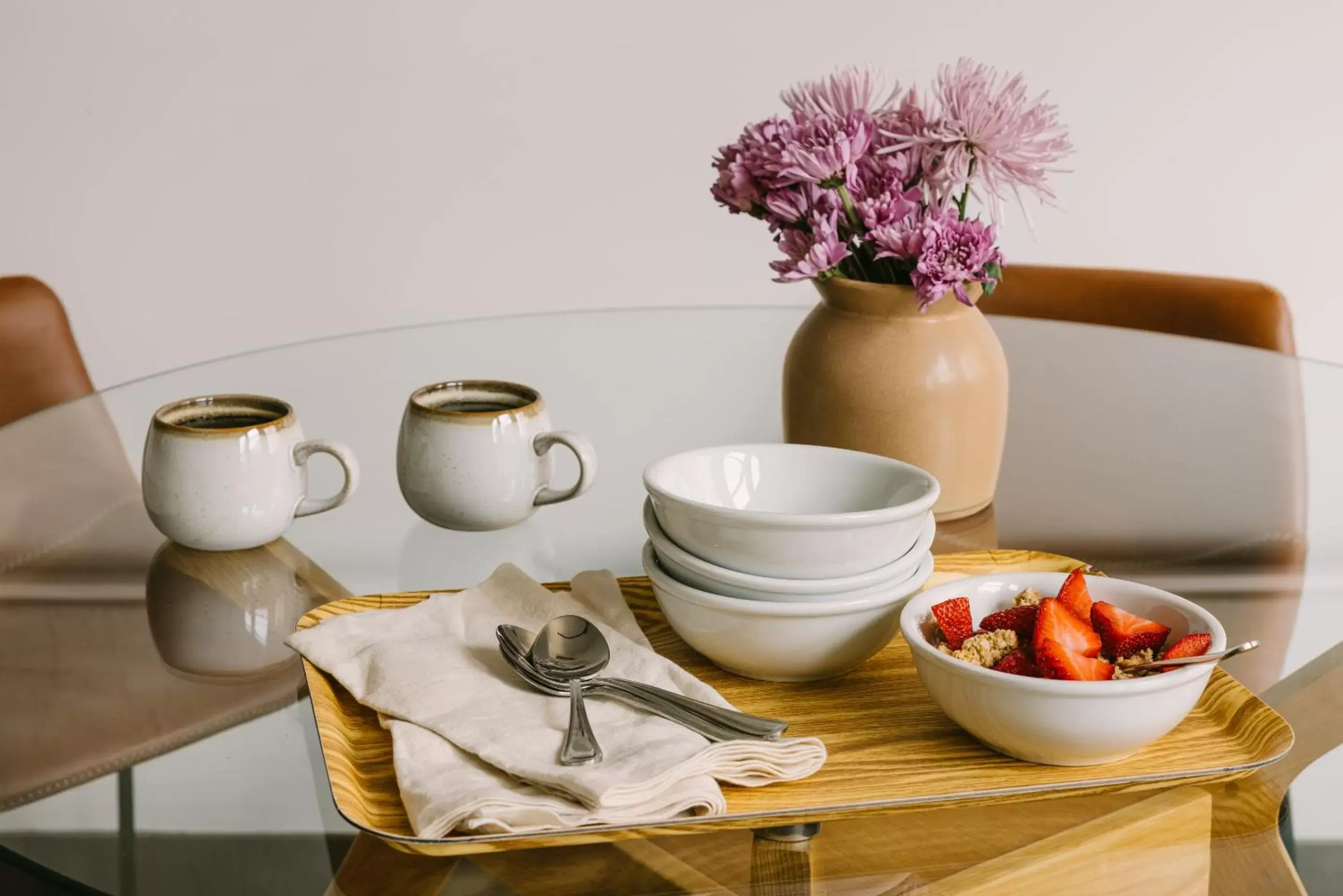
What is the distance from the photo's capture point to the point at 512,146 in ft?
8.48

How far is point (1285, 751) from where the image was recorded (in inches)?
23.5

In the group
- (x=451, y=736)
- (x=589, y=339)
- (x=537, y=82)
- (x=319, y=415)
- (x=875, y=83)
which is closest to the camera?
(x=451, y=736)

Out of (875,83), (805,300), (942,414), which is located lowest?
(805,300)

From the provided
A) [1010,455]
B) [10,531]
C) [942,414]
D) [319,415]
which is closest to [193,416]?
[10,531]

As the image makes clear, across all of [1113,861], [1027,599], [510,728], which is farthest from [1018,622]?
[510,728]

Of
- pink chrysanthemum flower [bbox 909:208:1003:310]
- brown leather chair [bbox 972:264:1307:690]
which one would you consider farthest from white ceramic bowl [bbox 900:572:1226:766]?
pink chrysanthemum flower [bbox 909:208:1003:310]

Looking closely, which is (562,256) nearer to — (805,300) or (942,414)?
(805,300)

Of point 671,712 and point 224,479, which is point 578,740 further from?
point 224,479

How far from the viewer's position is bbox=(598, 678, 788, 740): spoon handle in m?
0.59

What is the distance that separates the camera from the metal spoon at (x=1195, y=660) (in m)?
0.57

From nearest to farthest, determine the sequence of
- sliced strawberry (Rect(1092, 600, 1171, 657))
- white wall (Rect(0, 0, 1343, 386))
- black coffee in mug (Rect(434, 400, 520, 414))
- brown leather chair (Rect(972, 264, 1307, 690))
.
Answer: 1. sliced strawberry (Rect(1092, 600, 1171, 657))
2. brown leather chair (Rect(972, 264, 1307, 690))
3. black coffee in mug (Rect(434, 400, 520, 414))
4. white wall (Rect(0, 0, 1343, 386))

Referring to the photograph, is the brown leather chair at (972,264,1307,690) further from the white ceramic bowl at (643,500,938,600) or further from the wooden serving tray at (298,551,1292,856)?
the white ceramic bowl at (643,500,938,600)

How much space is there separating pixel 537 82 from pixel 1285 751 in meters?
2.21

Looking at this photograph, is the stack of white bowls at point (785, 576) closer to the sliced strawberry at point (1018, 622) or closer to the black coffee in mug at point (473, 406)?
the sliced strawberry at point (1018, 622)
